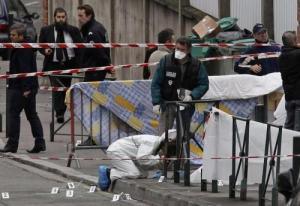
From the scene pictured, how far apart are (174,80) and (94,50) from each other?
4.60m

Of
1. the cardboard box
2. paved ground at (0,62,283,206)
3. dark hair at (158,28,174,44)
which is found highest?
the cardboard box

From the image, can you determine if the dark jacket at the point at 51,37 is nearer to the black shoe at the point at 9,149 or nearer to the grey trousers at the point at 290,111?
the black shoe at the point at 9,149

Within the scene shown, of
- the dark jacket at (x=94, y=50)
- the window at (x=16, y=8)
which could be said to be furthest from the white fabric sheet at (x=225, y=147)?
the window at (x=16, y=8)

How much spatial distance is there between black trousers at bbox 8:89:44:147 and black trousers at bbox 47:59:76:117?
2.54 m

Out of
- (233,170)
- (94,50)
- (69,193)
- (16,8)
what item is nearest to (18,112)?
(94,50)

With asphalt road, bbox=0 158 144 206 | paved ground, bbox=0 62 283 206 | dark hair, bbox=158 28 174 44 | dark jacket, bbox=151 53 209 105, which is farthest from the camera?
dark hair, bbox=158 28 174 44

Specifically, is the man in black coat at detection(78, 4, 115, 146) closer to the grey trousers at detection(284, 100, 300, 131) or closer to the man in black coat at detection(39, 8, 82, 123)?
the man in black coat at detection(39, 8, 82, 123)

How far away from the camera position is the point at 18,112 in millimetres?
15625

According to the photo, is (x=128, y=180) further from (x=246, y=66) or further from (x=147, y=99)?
(x=246, y=66)

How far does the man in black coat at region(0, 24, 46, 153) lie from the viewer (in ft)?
50.5

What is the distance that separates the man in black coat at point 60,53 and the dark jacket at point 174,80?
5.75m

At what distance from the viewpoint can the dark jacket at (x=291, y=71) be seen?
546 inches

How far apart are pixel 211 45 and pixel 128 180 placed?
5.67 meters

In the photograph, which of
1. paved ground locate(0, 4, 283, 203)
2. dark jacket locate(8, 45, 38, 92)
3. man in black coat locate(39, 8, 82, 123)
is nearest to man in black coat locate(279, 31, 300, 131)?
paved ground locate(0, 4, 283, 203)
